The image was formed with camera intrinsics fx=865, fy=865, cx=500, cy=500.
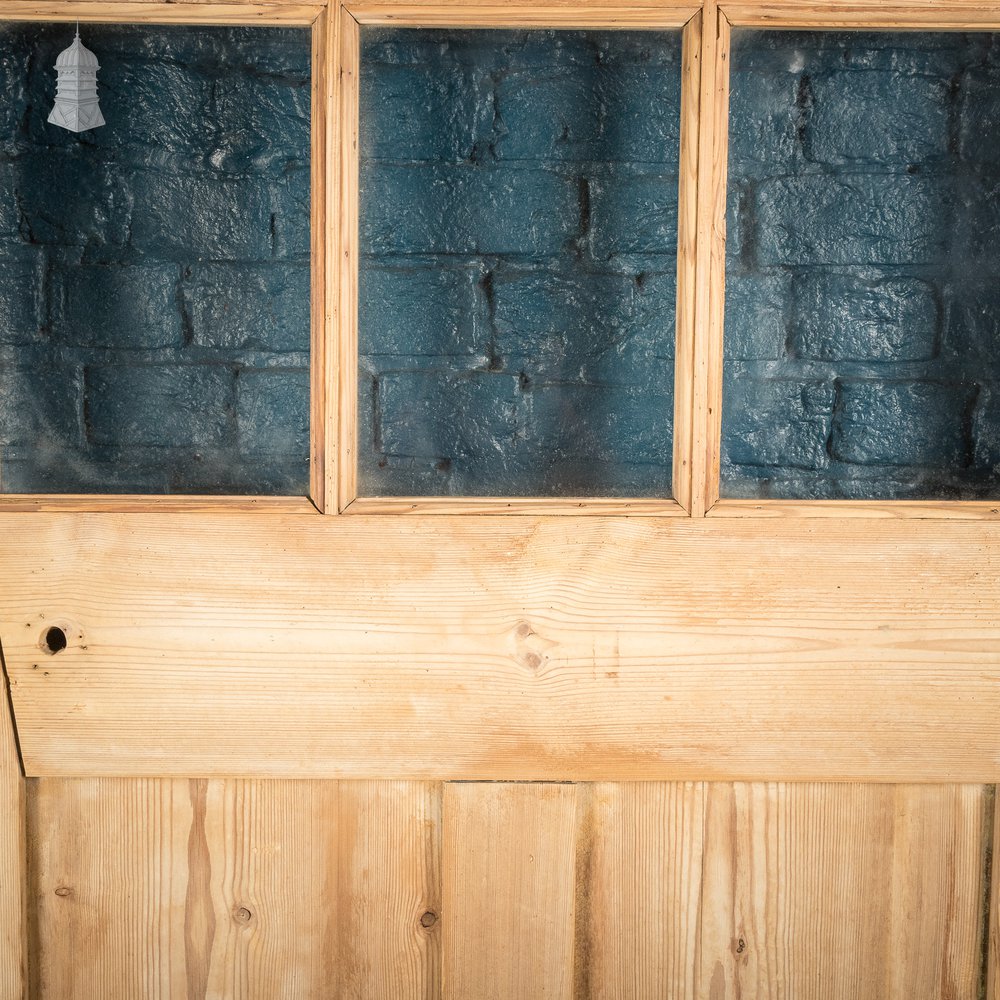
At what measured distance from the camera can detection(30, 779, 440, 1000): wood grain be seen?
2.96ft

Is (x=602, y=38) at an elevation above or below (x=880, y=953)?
above

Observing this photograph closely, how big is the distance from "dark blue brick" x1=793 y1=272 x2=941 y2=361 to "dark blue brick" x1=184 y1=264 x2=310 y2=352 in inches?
20.1

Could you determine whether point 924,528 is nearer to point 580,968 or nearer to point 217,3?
point 580,968

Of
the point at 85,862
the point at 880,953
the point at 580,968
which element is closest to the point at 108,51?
the point at 85,862

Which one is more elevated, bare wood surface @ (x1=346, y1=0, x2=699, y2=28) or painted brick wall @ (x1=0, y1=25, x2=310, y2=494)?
bare wood surface @ (x1=346, y1=0, x2=699, y2=28)

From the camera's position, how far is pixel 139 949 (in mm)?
910

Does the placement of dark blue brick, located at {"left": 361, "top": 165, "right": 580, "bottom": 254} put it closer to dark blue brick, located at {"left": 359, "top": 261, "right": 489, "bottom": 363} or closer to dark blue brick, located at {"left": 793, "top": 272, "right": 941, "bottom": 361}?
dark blue brick, located at {"left": 359, "top": 261, "right": 489, "bottom": 363}

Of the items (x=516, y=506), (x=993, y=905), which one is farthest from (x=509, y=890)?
(x=993, y=905)

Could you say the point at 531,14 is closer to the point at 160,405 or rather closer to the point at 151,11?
the point at 151,11

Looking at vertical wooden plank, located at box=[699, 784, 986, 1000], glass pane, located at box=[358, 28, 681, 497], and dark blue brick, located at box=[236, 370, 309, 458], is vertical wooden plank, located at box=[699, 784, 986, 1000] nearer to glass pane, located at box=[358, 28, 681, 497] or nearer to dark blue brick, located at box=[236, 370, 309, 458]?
glass pane, located at box=[358, 28, 681, 497]

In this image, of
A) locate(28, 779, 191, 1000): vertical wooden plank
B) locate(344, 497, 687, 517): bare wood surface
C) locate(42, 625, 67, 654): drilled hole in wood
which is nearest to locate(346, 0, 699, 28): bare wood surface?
locate(344, 497, 687, 517): bare wood surface

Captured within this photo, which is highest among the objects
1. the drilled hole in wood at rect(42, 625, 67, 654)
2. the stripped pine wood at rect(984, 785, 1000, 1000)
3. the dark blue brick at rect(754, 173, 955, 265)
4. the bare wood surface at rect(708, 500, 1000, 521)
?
the dark blue brick at rect(754, 173, 955, 265)

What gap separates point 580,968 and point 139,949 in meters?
0.46

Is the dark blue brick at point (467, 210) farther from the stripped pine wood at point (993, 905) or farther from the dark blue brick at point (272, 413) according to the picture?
the stripped pine wood at point (993, 905)
